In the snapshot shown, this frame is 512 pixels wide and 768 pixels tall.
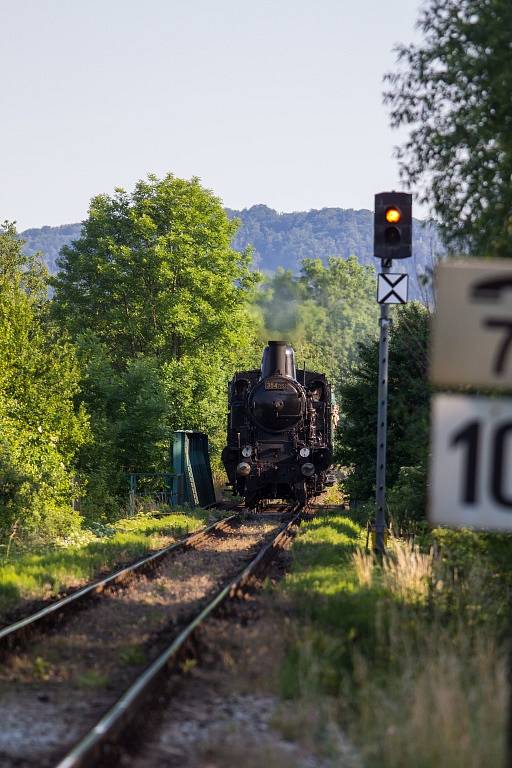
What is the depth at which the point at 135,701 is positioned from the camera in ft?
25.8

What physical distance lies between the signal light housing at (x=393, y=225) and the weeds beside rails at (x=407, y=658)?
4.50 m

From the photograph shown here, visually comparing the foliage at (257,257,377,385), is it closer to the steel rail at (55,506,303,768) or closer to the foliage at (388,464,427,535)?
the foliage at (388,464,427,535)

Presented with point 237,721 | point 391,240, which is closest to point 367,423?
point 391,240

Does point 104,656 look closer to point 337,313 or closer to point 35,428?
point 35,428

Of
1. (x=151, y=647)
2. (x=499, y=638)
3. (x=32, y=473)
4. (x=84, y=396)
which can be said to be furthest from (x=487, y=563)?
(x=84, y=396)

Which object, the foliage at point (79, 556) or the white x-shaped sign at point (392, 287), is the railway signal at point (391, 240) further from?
the foliage at point (79, 556)

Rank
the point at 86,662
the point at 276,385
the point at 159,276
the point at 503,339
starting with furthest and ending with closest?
the point at 159,276 < the point at 276,385 < the point at 86,662 < the point at 503,339

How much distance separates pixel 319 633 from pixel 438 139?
5.56 m

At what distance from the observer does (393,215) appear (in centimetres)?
1529

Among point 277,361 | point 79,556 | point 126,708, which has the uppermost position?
point 277,361

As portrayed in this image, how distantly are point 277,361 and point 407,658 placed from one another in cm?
2269

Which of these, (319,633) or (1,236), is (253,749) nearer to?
(319,633)

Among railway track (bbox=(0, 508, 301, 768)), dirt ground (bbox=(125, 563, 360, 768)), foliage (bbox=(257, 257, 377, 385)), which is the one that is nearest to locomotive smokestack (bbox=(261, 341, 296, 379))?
railway track (bbox=(0, 508, 301, 768))

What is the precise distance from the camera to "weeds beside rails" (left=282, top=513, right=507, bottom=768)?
6.54 m
